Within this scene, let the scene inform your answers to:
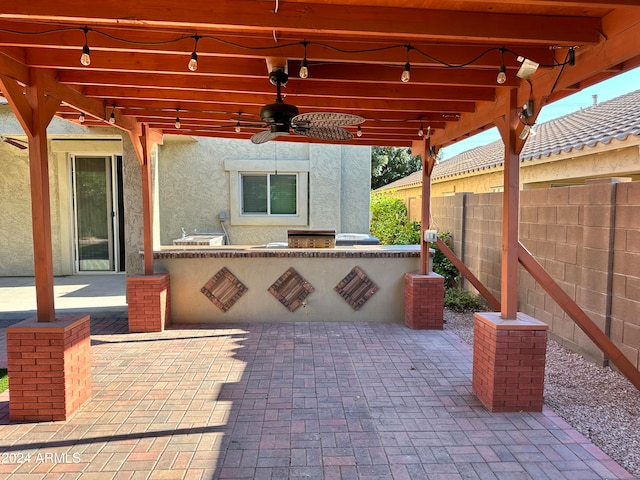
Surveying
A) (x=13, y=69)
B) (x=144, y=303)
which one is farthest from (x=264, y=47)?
(x=144, y=303)

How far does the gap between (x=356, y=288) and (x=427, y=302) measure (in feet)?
3.90

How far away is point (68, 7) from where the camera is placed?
9.43 feet

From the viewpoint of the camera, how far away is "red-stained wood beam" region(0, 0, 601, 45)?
2.83m

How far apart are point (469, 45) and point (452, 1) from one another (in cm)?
98

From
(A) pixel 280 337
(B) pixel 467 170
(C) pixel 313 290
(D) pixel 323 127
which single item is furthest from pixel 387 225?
(D) pixel 323 127

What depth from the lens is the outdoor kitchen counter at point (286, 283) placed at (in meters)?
6.95

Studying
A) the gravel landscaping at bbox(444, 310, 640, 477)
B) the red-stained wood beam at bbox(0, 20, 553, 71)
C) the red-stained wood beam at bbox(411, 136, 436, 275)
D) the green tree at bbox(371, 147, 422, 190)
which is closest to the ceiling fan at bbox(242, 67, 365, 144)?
the red-stained wood beam at bbox(0, 20, 553, 71)

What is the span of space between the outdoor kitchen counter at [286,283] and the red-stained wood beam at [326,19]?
14.3 feet

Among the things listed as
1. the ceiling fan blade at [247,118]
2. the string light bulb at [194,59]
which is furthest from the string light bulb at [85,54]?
the ceiling fan blade at [247,118]

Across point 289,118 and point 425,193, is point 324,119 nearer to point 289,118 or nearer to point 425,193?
point 289,118

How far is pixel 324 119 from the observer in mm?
3912

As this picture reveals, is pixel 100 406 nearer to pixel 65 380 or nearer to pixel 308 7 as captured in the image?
pixel 65 380

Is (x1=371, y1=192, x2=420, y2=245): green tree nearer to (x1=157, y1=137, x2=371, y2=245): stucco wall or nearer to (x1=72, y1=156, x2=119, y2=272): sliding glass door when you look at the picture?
(x1=157, y1=137, x2=371, y2=245): stucco wall

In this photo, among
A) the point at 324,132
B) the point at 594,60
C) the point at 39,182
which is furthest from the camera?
the point at 324,132
